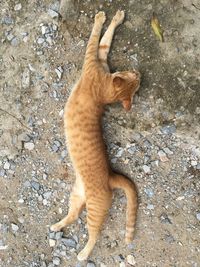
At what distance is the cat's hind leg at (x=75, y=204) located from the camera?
10.3 ft

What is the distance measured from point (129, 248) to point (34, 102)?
1.15 m

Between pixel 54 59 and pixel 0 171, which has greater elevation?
pixel 54 59

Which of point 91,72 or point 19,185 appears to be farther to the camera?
point 19,185

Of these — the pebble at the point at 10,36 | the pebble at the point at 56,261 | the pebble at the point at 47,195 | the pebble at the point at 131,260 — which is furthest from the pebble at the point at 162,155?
the pebble at the point at 10,36

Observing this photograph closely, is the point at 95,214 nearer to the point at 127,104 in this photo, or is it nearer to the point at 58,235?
the point at 58,235

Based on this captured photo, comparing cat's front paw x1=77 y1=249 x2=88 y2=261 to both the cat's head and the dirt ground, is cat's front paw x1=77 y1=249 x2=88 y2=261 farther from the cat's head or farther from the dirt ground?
the cat's head

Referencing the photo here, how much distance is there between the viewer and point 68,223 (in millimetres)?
3195

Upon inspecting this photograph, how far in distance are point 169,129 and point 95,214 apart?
702 millimetres

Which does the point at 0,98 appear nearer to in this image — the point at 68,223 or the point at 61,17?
the point at 61,17

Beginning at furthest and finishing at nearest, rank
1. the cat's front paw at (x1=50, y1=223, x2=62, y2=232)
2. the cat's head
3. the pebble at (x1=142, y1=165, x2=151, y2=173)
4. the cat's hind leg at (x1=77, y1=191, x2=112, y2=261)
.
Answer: the cat's front paw at (x1=50, y1=223, x2=62, y2=232) → the pebble at (x1=142, y1=165, x2=151, y2=173) → the cat's hind leg at (x1=77, y1=191, x2=112, y2=261) → the cat's head

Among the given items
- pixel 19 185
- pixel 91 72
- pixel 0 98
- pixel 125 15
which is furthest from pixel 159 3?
pixel 19 185

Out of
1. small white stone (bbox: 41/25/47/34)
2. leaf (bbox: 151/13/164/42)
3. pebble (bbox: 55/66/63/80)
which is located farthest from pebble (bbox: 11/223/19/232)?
leaf (bbox: 151/13/164/42)

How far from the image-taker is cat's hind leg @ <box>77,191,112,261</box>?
297cm

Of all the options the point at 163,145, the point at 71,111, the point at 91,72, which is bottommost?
the point at 163,145
